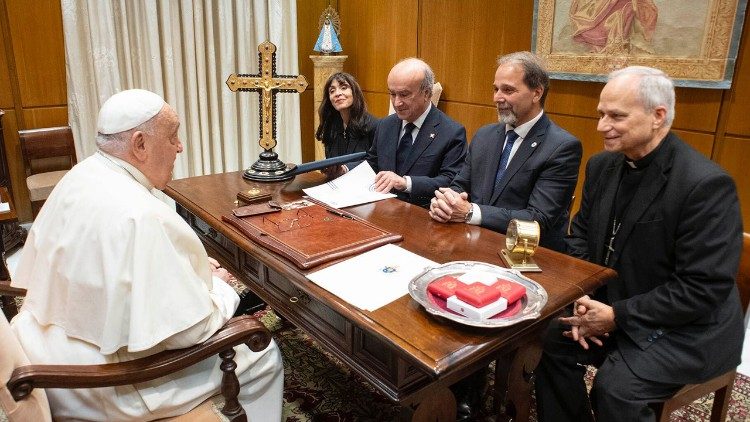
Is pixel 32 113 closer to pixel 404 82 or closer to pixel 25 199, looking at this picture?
pixel 25 199

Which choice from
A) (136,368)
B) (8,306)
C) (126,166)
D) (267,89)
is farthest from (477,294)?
(8,306)

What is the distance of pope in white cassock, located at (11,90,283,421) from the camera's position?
4.81ft

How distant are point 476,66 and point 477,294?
3821 mm

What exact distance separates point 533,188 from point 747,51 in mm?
1908

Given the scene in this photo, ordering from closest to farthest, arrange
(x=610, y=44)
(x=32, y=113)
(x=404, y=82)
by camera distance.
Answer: (x=404, y=82)
(x=610, y=44)
(x=32, y=113)

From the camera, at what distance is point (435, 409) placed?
60.3 inches

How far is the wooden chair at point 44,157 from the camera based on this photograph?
4.32m

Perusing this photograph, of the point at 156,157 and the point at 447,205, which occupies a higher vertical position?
the point at 156,157

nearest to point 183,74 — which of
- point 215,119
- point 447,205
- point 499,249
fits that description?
point 215,119

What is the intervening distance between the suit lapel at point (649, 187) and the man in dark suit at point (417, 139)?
1114 mm

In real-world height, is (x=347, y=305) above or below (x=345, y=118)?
below

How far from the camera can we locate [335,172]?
3.03 metres

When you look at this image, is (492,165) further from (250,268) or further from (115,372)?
(115,372)

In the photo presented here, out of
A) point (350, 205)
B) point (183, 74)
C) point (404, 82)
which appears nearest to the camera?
point (350, 205)
